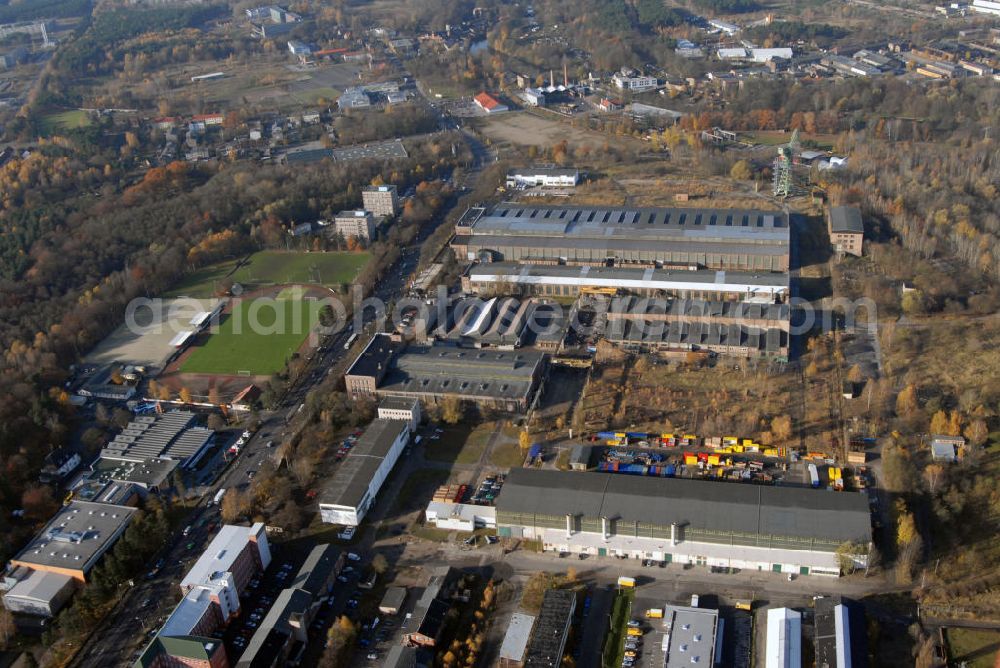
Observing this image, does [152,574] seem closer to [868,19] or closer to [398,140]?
[398,140]

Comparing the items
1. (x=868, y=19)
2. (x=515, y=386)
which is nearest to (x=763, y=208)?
(x=515, y=386)

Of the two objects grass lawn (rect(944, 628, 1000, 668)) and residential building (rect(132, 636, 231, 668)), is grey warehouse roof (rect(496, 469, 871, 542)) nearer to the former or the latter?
grass lawn (rect(944, 628, 1000, 668))

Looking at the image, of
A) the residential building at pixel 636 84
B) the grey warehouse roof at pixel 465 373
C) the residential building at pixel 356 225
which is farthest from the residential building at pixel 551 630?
→ the residential building at pixel 636 84

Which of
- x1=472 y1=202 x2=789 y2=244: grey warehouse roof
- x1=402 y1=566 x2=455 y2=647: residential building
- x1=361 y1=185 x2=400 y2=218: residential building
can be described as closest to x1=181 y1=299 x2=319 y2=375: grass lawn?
x1=472 y1=202 x2=789 y2=244: grey warehouse roof

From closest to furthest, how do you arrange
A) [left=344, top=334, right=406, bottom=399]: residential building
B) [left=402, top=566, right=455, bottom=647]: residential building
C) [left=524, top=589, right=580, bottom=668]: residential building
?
[left=524, top=589, right=580, bottom=668]: residential building < [left=402, top=566, right=455, bottom=647]: residential building < [left=344, top=334, right=406, bottom=399]: residential building

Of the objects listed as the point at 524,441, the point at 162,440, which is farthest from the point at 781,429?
the point at 162,440
